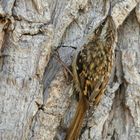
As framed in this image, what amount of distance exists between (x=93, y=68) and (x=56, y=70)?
20 cm

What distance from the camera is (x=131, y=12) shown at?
2.65 m

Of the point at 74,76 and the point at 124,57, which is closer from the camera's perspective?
the point at 74,76

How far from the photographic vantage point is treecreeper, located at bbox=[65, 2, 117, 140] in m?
2.34

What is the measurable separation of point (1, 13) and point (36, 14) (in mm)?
218

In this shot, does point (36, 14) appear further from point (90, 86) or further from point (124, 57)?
point (124, 57)

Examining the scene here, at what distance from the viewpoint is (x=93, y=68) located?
2.43 m

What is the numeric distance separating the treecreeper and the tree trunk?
4 centimetres

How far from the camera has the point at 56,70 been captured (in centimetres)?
234

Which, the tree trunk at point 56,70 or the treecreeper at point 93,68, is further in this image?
the treecreeper at point 93,68

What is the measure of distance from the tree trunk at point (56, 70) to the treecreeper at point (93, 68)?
0.14 ft

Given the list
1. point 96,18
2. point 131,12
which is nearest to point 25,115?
point 96,18

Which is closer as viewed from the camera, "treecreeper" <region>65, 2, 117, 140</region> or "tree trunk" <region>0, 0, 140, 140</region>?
"tree trunk" <region>0, 0, 140, 140</region>

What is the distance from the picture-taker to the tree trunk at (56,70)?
7.02 feet

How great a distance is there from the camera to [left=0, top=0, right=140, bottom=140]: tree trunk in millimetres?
2141
